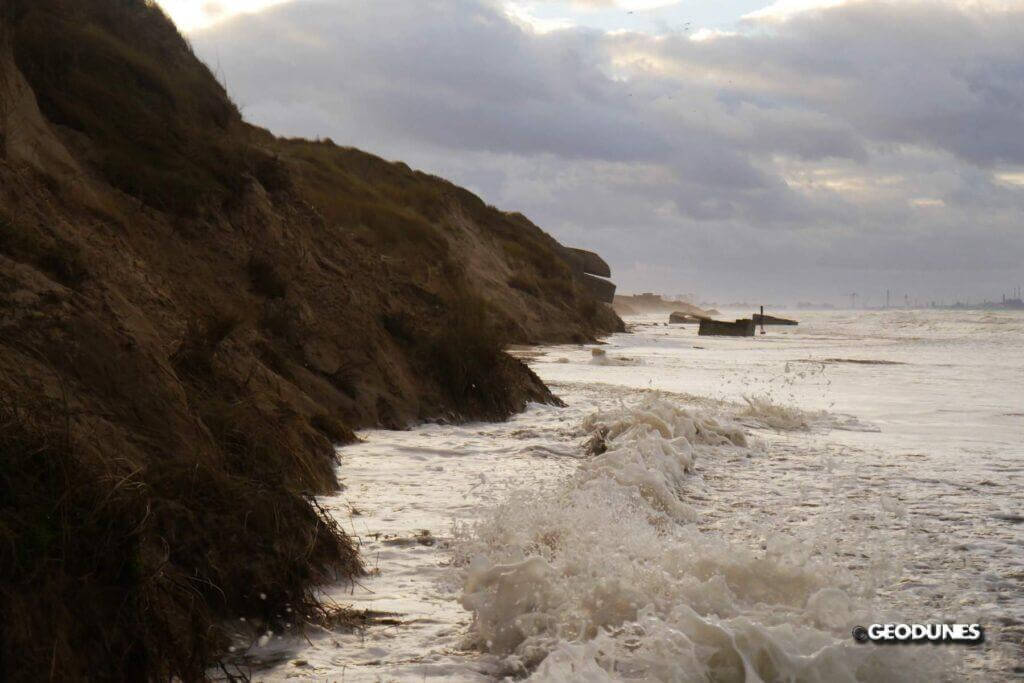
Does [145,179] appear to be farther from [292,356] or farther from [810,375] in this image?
[810,375]

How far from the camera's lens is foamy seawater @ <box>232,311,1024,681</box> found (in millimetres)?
3248

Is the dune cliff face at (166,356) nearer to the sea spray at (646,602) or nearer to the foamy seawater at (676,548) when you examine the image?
the foamy seawater at (676,548)

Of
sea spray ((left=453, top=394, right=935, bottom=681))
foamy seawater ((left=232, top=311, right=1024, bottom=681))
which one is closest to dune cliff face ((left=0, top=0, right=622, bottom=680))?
foamy seawater ((left=232, top=311, right=1024, bottom=681))

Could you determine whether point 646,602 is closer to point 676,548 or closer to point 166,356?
point 676,548

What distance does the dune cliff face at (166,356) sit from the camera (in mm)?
2967

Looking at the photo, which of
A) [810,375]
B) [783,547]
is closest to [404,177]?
[810,375]

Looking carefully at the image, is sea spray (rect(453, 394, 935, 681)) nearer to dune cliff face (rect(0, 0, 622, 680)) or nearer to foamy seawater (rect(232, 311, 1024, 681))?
foamy seawater (rect(232, 311, 1024, 681))

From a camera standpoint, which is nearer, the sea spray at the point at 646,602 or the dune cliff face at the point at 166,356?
the dune cliff face at the point at 166,356

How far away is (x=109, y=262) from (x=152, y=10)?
26.7ft

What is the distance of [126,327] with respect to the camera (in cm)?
473

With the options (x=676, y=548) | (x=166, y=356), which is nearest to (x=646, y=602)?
(x=676, y=548)

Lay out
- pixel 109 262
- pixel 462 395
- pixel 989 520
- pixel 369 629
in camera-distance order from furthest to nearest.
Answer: pixel 462 395 → pixel 109 262 → pixel 989 520 → pixel 369 629

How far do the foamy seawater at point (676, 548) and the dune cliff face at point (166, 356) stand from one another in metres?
0.39

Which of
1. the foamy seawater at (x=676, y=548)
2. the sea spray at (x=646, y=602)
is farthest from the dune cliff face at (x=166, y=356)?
the sea spray at (x=646, y=602)
